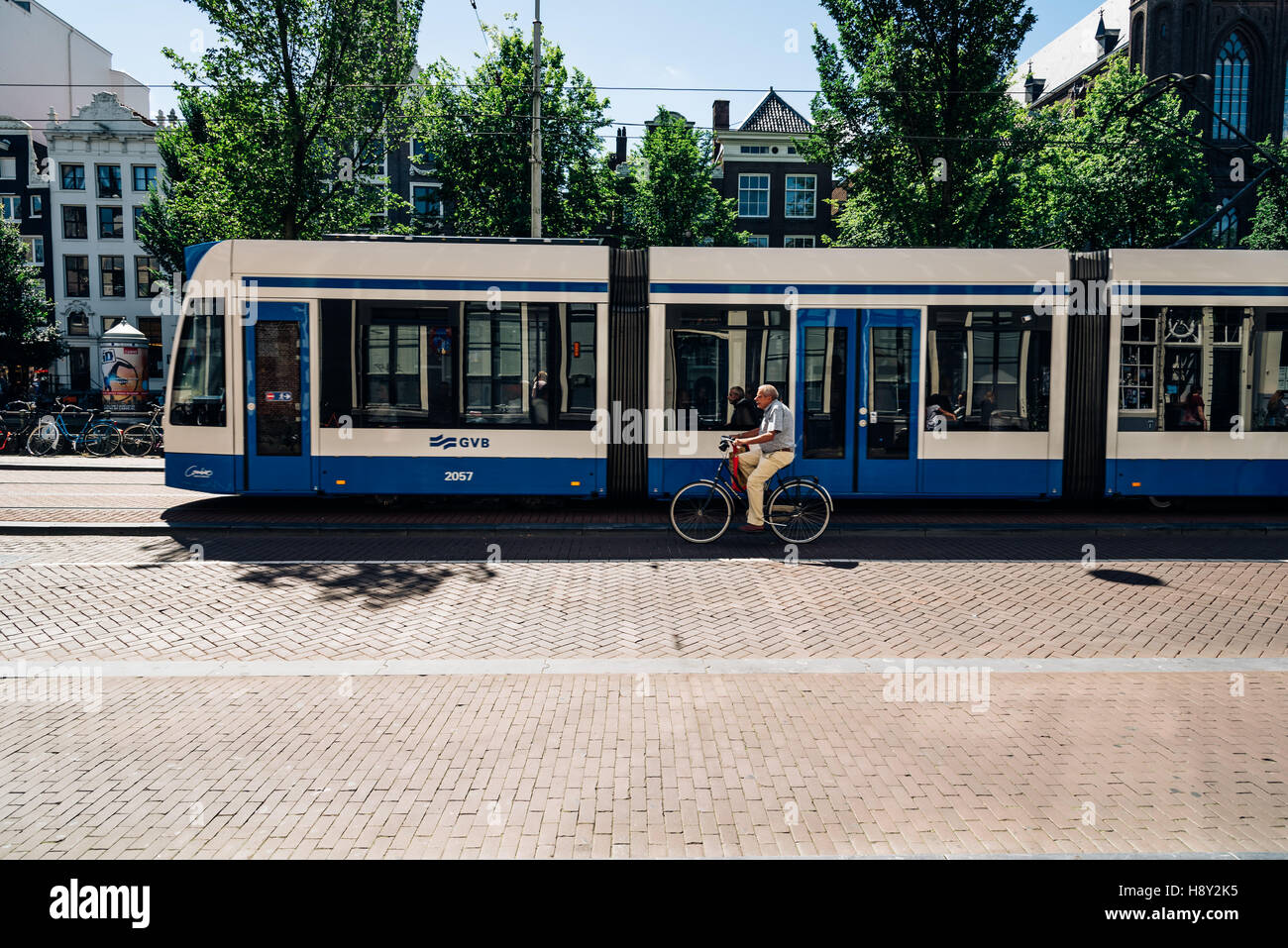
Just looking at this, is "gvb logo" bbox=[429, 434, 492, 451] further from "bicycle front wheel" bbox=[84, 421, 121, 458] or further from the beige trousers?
"bicycle front wheel" bbox=[84, 421, 121, 458]

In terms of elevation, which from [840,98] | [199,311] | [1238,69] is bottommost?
[199,311]

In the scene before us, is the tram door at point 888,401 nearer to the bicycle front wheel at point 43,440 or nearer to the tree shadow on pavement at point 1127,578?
the tree shadow on pavement at point 1127,578

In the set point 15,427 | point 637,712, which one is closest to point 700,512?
point 637,712

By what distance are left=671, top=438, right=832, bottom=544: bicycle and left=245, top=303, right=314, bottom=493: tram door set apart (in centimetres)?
489

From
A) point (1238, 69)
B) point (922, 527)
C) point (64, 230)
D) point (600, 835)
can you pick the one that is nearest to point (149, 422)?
point (922, 527)

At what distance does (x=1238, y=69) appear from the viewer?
4381 centimetres

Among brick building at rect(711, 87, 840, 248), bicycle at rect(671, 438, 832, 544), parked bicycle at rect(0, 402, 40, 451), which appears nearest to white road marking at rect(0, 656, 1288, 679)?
bicycle at rect(671, 438, 832, 544)

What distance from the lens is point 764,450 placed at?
953cm

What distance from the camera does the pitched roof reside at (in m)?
40.1

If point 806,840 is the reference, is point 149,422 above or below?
above

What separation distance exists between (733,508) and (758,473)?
0.61 metres

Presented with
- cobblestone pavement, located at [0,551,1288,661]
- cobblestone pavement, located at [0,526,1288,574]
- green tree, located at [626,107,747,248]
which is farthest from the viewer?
green tree, located at [626,107,747,248]
